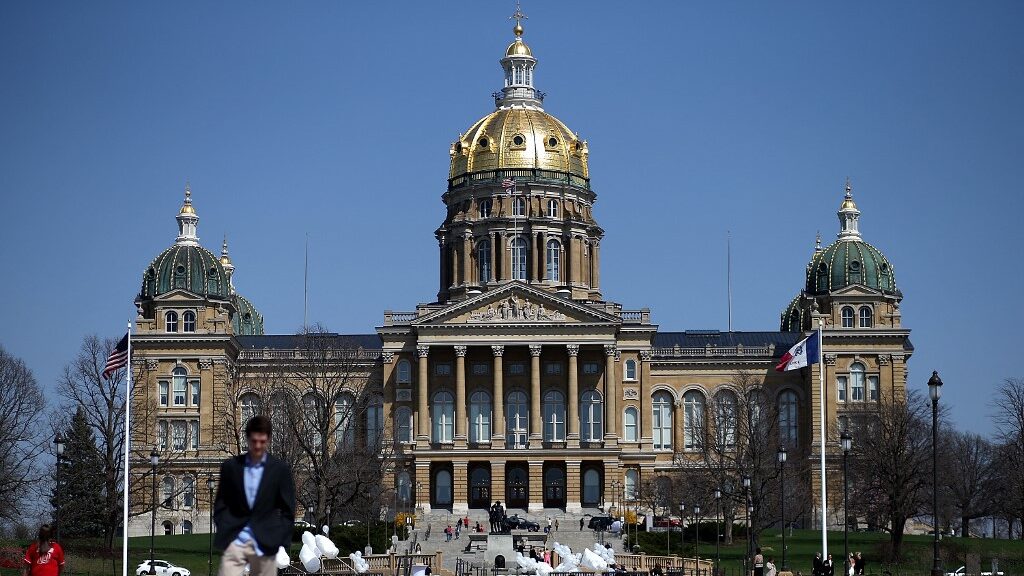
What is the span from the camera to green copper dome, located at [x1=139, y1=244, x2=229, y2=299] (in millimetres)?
125812

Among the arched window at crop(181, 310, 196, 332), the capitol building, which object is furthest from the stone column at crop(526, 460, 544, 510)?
the arched window at crop(181, 310, 196, 332)

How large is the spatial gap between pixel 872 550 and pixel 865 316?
39.3 metres

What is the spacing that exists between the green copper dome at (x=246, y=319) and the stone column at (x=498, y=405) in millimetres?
34592

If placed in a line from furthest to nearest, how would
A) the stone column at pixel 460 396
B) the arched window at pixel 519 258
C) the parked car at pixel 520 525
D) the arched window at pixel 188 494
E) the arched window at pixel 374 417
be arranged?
the arched window at pixel 519 258 < the arched window at pixel 374 417 < the arched window at pixel 188 494 < the stone column at pixel 460 396 < the parked car at pixel 520 525

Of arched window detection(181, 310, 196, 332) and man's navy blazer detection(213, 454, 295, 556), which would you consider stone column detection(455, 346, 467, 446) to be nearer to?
arched window detection(181, 310, 196, 332)

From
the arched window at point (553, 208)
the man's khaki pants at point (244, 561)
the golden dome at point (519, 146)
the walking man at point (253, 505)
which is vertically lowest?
the man's khaki pants at point (244, 561)

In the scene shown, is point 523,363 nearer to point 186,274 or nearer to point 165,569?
point 186,274

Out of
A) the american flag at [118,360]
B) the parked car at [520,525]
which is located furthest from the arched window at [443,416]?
the american flag at [118,360]

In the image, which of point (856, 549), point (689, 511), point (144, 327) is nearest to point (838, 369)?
point (689, 511)

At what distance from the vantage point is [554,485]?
122438 millimetres

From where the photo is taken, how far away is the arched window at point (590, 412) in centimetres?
12238

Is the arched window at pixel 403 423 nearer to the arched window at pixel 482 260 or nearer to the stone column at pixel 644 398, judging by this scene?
the arched window at pixel 482 260

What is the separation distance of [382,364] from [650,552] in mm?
43710

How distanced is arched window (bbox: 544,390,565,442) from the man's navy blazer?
348 feet
